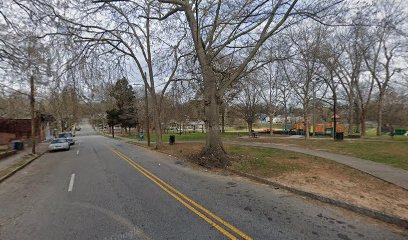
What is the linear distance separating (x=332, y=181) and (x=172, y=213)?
5396mm

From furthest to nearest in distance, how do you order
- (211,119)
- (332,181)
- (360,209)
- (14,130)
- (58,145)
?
1. (14,130)
2. (58,145)
3. (211,119)
4. (332,181)
5. (360,209)

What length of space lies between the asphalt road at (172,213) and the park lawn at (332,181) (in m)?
0.73

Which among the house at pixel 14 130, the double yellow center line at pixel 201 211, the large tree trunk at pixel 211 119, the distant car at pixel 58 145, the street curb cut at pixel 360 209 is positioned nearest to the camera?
the double yellow center line at pixel 201 211

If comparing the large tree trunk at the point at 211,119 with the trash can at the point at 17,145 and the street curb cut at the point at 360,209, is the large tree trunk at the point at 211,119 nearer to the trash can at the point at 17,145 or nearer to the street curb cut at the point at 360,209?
the street curb cut at the point at 360,209

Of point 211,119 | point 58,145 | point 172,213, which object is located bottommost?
point 58,145

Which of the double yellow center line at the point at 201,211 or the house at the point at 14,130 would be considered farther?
the house at the point at 14,130

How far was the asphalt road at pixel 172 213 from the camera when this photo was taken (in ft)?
13.7

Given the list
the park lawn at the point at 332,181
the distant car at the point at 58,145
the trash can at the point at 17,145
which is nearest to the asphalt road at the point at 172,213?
the park lawn at the point at 332,181

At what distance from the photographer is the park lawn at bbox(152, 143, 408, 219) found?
17.7 ft

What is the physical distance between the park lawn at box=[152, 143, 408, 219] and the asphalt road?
730mm

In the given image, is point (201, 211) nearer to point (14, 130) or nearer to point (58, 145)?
point (58, 145)

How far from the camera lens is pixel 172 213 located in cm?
506

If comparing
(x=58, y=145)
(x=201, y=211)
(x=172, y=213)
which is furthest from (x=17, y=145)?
(x=201, y=211)

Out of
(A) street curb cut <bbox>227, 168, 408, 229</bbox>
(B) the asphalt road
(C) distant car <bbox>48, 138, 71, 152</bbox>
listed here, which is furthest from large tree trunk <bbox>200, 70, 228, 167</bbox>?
(C) distant car <bbox>48, 138, 71, 152</bbox>
